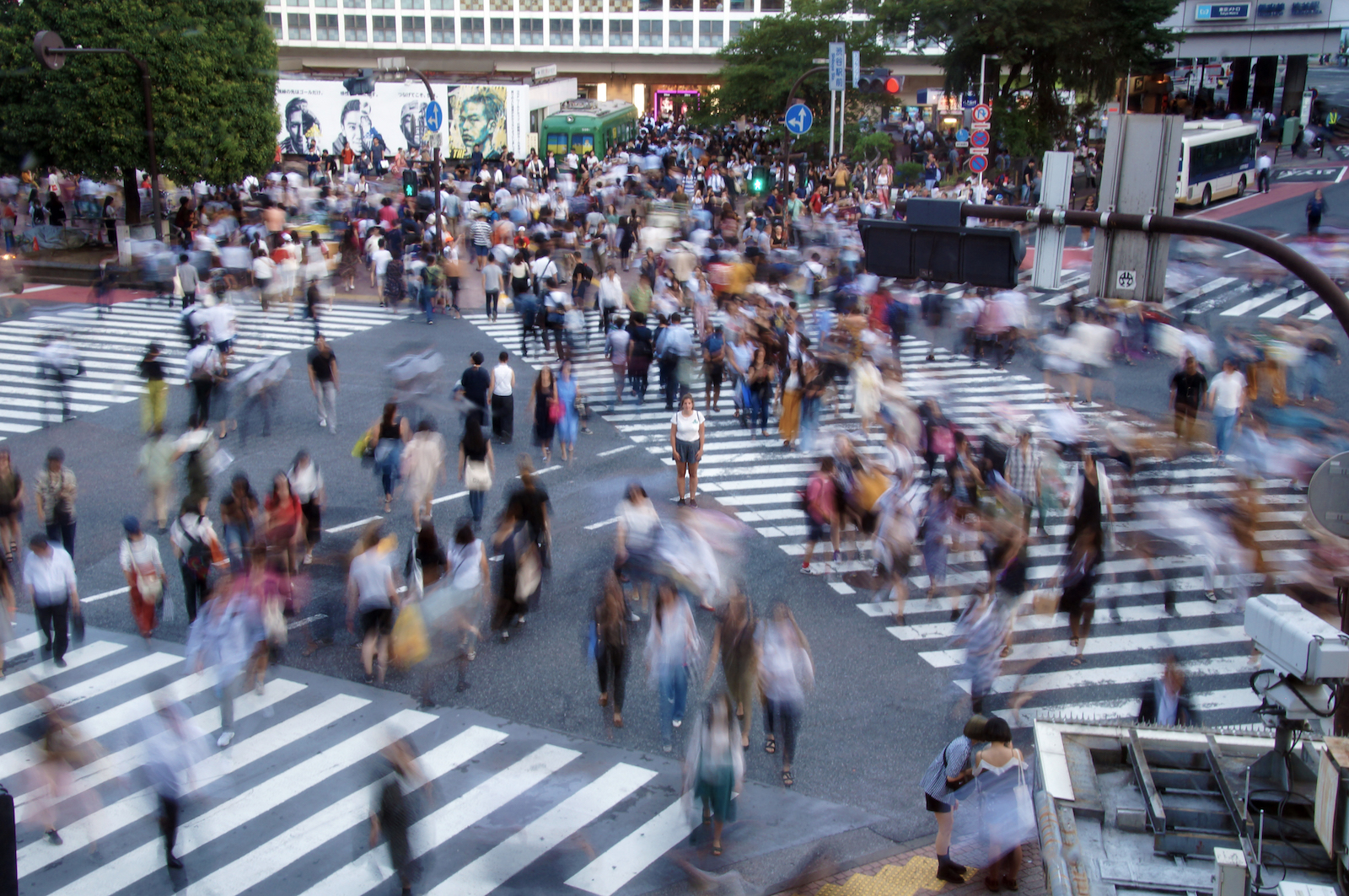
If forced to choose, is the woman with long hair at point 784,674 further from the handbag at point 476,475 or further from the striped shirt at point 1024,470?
the striped shirt at point 1024,470

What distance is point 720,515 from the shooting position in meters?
15.2

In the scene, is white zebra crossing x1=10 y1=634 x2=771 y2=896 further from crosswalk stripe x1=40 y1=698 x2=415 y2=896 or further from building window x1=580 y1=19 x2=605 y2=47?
building window x1=580 y1=19 x2=605 y2=47

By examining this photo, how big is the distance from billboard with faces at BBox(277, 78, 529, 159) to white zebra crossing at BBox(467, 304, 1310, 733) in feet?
109

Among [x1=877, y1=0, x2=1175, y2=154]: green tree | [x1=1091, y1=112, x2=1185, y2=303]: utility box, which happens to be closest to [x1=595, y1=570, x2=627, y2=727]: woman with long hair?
[x1=1091, y1=112, x2=1185, y2=303]: utility box

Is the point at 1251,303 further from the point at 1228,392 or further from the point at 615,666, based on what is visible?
the point at 615,666

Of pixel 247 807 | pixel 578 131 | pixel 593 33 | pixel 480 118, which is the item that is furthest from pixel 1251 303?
pixel 593 33

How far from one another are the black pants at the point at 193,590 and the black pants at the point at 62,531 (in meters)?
1.95

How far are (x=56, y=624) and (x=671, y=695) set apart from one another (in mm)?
6136

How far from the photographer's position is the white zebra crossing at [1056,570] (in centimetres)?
1121

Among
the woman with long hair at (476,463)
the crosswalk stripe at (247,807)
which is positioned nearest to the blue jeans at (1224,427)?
the woman with long hair at (476,463)

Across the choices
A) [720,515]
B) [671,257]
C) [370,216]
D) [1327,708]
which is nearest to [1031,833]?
[1327,708]

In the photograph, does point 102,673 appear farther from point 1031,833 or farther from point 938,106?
point 938,106

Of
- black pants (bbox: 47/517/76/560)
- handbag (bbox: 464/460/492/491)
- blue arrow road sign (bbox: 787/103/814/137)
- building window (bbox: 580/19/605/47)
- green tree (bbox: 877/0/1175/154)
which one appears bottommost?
black pants (bbox: 47/517/76/560)

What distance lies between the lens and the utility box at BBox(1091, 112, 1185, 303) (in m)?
8.83
